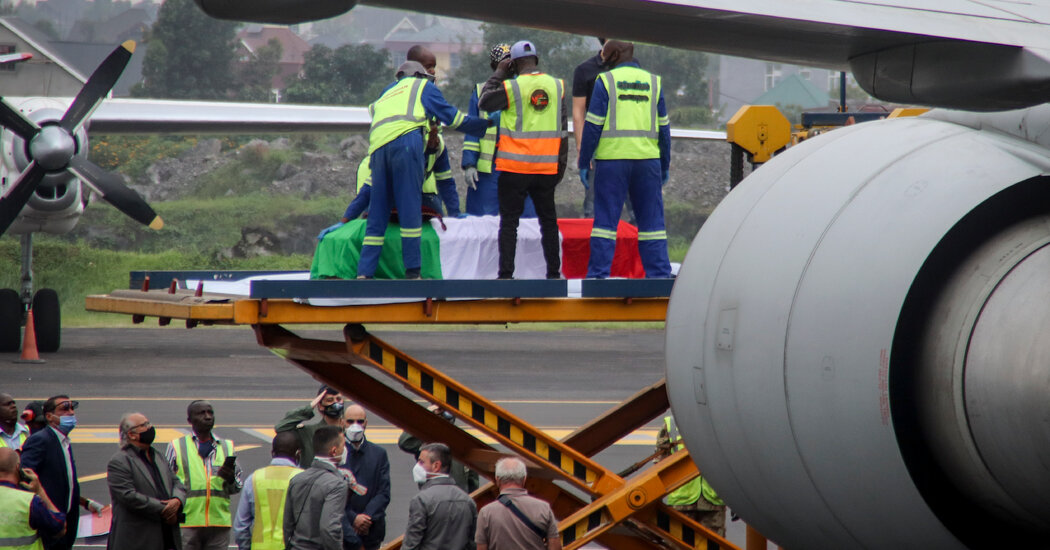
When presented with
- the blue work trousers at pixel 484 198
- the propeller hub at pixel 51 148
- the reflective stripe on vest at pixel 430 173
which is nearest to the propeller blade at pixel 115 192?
the propeller hub at pixel 51 148

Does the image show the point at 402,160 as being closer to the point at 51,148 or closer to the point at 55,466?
the point at 55,466

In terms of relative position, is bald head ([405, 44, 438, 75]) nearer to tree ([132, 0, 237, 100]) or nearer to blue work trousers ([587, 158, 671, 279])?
blue work trousers ([587, 158, 671, 279])

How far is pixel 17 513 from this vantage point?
7562 mm

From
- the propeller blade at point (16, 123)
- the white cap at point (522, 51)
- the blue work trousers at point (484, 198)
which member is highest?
the white cap at point (522, 51)

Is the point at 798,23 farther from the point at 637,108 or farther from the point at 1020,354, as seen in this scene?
the point at 637,108

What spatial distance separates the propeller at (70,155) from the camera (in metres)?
20.4

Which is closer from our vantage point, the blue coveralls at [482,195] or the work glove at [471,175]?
the work glove at [471,175]

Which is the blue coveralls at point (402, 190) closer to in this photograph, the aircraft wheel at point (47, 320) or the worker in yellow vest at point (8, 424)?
the worker in yellow vest at point (8, 424)

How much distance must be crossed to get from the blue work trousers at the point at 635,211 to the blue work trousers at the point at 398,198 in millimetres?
1314

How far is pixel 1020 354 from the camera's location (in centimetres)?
340

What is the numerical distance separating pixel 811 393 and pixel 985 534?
701 mm

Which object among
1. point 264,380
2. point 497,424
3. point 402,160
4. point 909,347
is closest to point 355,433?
point 497,424

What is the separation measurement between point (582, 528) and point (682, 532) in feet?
2.95

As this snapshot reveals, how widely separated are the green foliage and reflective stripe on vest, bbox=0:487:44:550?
150ft
